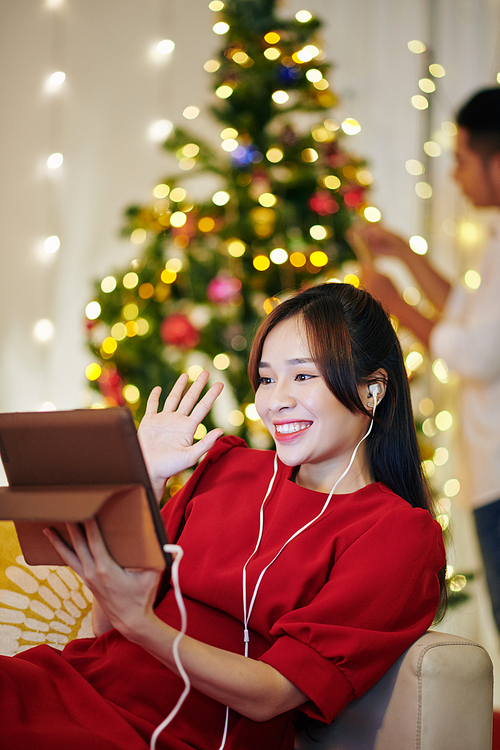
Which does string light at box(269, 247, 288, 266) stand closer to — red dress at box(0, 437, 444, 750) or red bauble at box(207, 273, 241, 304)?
red bauble at box(207, 273, 241, 304)

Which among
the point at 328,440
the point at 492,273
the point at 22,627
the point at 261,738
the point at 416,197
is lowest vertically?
the point at 261,738

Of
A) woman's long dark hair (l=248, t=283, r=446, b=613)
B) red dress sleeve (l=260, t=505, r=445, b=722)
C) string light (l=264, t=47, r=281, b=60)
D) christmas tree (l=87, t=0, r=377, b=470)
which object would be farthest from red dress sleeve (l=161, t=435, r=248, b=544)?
string light (l=264, t=47, r=281, b=60)

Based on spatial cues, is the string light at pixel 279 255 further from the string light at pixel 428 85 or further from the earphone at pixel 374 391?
the string light at pixel 428 85

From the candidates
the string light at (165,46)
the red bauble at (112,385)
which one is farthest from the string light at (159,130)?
the red bauble at (112,385)

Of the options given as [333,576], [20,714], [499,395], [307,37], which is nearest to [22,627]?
[20,714]

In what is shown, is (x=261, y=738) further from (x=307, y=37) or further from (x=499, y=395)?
(x=307, y=37)

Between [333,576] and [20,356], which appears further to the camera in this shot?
[20,356]

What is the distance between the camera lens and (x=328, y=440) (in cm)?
114

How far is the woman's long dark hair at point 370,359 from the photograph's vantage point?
1.15 meters

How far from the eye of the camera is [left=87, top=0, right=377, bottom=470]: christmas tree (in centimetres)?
211

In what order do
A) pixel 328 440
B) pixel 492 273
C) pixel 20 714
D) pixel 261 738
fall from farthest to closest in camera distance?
pixel 492 273 < pixel 328 440 < pixel 261 738 < pixel 20 714

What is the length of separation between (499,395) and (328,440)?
1.08 metres

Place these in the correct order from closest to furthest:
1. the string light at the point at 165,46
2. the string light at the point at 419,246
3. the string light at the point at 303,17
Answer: the string light at the point at 303,17 < the string light at the point at 419,246 < the string light at the point at 165,46

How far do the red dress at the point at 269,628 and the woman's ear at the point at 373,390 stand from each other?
0.16 m
